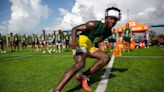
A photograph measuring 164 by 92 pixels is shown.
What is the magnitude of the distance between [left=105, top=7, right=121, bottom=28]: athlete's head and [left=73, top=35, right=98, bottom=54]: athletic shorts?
55 cm

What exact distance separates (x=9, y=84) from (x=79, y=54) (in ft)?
5.99

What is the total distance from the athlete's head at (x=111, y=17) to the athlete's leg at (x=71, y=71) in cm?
96

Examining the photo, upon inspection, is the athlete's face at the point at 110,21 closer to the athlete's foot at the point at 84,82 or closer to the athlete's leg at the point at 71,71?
the athlete's leg at the point at 71,71

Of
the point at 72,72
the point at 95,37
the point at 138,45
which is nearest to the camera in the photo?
the point at 72,72

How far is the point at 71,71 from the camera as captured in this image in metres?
4.11

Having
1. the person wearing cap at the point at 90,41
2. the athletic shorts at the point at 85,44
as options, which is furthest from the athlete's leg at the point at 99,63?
the athletic shorts at the point at 85,44

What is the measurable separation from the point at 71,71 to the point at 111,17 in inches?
61.4

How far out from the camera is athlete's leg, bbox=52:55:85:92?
395 centimetres

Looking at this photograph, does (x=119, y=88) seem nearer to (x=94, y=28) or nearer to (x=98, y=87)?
(x=98, y=87)

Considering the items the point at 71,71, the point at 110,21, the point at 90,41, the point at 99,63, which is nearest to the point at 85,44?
the point at 90,41

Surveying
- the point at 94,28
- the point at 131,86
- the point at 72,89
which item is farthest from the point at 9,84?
the point at 131,86

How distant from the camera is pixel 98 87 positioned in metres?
4.50

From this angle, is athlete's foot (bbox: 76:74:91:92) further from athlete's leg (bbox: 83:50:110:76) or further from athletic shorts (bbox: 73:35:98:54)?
athletic shorts (bbox: 73:35:98:54)

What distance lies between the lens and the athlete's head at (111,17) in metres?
4.80
